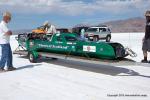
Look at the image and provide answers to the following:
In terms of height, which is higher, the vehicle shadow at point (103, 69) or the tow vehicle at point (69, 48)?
the tow vehicle at point (69, 48)

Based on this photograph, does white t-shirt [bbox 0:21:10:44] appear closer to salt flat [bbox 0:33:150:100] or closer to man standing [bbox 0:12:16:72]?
man standing [bbox 0:12:16:72]

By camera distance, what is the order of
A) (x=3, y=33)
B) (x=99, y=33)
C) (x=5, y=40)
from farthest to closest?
(x=99, y=33), (x=5, y=40), (x=3, y=33)

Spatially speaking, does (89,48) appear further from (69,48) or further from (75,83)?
(75,83)

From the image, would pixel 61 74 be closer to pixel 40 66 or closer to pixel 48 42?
pixel 40 66

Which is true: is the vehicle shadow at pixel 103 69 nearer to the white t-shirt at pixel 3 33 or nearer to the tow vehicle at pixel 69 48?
the tow vehicle at pixel 69 48

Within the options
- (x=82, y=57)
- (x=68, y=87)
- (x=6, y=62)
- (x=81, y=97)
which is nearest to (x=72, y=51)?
(x=82, y=57)

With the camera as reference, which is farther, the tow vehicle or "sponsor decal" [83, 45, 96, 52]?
"sponsor decal" [83, 45, 96, 52]

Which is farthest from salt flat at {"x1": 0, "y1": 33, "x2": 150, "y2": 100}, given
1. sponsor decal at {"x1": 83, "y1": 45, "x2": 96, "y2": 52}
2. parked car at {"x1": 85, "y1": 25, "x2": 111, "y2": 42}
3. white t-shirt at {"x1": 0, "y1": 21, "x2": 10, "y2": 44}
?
parked car at {"x1": 85, "y1": 25, "x2": 111, "y2": 42}

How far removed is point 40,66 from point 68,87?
407 centimetres

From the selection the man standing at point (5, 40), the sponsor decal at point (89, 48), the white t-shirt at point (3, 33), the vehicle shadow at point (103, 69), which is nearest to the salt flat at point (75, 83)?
the vehicle shadow at point (103, 69)

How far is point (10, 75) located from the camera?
32.6 feet

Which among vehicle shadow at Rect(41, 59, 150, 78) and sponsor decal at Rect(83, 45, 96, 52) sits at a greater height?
sponsor decal at Rect(83, 45, 96, 52)

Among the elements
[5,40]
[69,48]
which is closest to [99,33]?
[69,48]

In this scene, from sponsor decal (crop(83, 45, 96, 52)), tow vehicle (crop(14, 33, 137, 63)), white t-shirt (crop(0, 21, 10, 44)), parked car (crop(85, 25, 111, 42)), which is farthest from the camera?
parked car (crop(85, 25, 111, 42))
